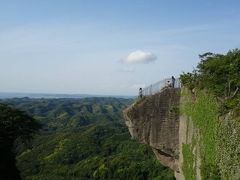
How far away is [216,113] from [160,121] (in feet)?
17.7

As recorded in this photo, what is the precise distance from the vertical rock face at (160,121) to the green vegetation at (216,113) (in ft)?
4.40

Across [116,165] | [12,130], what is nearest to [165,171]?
[116,165]

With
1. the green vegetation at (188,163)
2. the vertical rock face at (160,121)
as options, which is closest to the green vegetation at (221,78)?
the vertical rock face at (160,121)

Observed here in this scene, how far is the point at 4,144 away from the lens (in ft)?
70.5

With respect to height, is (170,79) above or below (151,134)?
above

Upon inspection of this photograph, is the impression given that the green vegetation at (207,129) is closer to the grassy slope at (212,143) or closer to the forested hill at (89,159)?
the grassy slope at (212,143)

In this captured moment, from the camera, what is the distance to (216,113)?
30.1ft

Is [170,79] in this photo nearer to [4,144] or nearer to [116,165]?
[4,144]

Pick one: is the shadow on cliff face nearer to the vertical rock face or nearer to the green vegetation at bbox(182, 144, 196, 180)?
the vertical rock face

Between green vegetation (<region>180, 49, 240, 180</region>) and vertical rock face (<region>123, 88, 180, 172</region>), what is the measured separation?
1.34 metres

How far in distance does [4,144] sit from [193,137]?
18.7 m

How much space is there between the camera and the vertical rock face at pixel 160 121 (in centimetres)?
1400

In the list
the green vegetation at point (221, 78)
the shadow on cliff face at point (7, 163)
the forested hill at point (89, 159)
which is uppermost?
the green vegetation at point (221, 78)

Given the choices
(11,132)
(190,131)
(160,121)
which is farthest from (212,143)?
(11,132)
